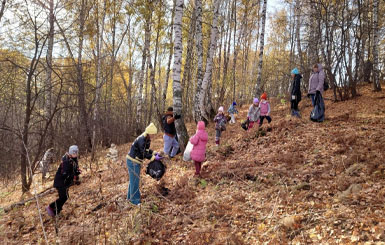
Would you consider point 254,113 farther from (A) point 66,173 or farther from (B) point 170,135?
(A) point 66,173

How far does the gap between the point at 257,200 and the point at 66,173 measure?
448 centimetres

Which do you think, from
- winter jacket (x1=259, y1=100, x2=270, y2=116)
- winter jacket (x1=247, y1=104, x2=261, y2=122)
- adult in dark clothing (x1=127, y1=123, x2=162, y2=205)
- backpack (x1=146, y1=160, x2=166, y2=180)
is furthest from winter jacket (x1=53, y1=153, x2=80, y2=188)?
winter jacket (x1=259, y1=100, x2=270, y2=116)

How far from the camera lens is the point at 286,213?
12.4 feet

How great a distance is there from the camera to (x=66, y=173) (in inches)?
206

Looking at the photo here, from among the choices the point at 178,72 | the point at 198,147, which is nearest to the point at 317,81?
the point at 178,72

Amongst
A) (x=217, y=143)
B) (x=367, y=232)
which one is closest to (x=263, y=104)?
(x=217, y=143)

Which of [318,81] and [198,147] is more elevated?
[318,81]

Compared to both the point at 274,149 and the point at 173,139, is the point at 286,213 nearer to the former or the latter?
the point at 274,149

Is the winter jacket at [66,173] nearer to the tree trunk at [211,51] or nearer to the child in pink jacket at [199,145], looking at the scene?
the child in pink jacket at [199,145]

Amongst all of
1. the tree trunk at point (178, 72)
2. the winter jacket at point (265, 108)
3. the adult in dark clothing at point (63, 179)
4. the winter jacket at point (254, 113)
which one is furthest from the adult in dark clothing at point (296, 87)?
the adult in dark clothing at point (63, 179)

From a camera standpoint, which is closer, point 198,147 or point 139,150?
point 139,150

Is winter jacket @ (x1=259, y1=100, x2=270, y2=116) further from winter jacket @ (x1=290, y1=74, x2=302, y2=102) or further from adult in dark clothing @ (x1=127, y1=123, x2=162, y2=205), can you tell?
adult in dark clothing @ (x1=127, y1=123, x2=162, y2=205)

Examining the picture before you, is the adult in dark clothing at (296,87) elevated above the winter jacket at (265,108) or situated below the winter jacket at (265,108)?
above

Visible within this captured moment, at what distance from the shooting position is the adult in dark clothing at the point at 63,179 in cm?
515
